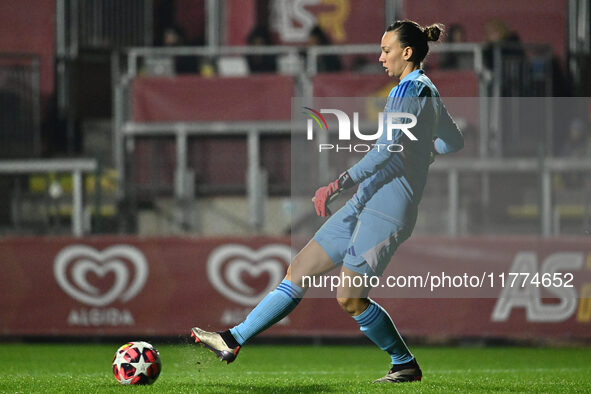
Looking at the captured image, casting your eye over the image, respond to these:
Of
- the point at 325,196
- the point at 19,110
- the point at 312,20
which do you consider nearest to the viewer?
the point at 325,196

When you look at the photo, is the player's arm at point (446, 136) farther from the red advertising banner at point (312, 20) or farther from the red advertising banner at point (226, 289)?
the red advertising banner at point (312, 20)

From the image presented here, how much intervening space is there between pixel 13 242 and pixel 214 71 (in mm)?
4739

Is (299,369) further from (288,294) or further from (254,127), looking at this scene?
(254,127)

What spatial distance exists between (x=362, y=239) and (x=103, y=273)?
235 inches

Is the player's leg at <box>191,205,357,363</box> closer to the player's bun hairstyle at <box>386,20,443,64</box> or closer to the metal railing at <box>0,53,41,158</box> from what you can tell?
the player's bun hairstyle at <box>386,20,443,64</box>

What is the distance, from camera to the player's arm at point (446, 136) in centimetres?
635

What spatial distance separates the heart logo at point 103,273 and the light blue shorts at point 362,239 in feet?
18.5

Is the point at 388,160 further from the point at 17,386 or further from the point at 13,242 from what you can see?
the point at 13,242

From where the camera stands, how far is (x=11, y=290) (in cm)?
1159

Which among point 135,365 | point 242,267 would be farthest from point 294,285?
point 242,267

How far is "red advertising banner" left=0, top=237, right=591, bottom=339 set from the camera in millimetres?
11281

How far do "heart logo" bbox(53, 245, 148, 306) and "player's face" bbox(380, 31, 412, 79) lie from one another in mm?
5958

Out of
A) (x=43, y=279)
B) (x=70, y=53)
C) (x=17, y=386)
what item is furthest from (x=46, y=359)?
(x=70, y=53)

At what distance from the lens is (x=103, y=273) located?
11516mm
